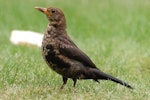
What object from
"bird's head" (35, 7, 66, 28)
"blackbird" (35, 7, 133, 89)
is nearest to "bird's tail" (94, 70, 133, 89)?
"blackbird" (35, 7, 133, 89)

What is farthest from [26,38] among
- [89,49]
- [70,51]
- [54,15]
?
[70,51]

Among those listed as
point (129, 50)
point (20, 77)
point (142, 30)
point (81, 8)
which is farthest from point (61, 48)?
point (81, 8)

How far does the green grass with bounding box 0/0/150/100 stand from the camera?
6973 mm

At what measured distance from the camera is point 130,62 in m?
9.55

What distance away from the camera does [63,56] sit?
7082 mm

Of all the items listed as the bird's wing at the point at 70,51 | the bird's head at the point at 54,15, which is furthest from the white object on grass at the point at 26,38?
the bird's wing at the point at 70,51

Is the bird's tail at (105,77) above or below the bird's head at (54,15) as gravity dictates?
below

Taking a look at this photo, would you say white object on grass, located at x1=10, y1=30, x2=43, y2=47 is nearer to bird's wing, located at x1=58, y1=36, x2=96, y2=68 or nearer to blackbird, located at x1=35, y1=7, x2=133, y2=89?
blackbird, located at x1=35, y1=7, x2=133, y2=89

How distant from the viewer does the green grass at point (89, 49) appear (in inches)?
275

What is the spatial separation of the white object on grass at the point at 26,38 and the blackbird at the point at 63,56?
12.4 feet

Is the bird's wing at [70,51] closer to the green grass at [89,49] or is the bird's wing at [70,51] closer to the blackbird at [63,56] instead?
the blackbird at [63,56]

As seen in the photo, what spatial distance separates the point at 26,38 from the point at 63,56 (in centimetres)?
413

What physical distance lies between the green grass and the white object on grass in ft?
0.51

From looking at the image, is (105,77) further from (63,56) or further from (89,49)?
(89,49)
